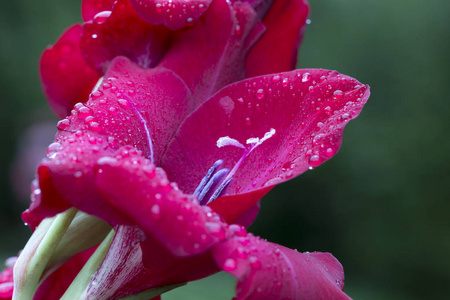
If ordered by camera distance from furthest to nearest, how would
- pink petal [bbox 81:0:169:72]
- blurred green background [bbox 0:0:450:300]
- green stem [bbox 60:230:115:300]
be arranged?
blurred green background [bbox 0:0:450:300]
pink petal [bbox 81:0:169:72]
green stem [bbox 60:230:115:300]

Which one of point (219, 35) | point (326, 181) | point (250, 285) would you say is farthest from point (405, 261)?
point (250, 285)

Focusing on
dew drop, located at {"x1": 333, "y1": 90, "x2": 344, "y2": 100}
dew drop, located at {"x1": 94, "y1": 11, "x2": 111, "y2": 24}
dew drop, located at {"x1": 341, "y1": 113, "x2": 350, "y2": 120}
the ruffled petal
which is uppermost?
dew drop, located at {"x1": 94, "y1": 11, "x2": 111, "y2": 24}

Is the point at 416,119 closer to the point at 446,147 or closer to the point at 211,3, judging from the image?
the point at 446,147

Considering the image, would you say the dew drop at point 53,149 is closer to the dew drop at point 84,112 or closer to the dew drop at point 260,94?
the dew drop at point 84,112

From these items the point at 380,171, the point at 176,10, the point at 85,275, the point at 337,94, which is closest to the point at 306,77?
the point at 337,94

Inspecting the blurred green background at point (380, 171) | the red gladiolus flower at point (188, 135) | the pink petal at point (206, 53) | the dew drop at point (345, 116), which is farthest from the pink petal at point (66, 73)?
the blurred green background at point (380, 171)

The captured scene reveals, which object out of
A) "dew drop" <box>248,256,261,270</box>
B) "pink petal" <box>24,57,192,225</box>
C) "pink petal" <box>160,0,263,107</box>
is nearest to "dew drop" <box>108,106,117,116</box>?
"pink petal" <box>24,57,192,225</box>

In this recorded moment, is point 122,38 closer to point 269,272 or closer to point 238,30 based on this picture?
point 238,30

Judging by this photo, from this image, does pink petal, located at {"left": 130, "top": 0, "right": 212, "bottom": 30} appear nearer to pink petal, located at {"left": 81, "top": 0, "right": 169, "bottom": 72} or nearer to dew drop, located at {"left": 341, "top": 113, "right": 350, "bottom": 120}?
pink petal, located at {"left": 81, "top": 0, "right": 169, "bottom": 72}
